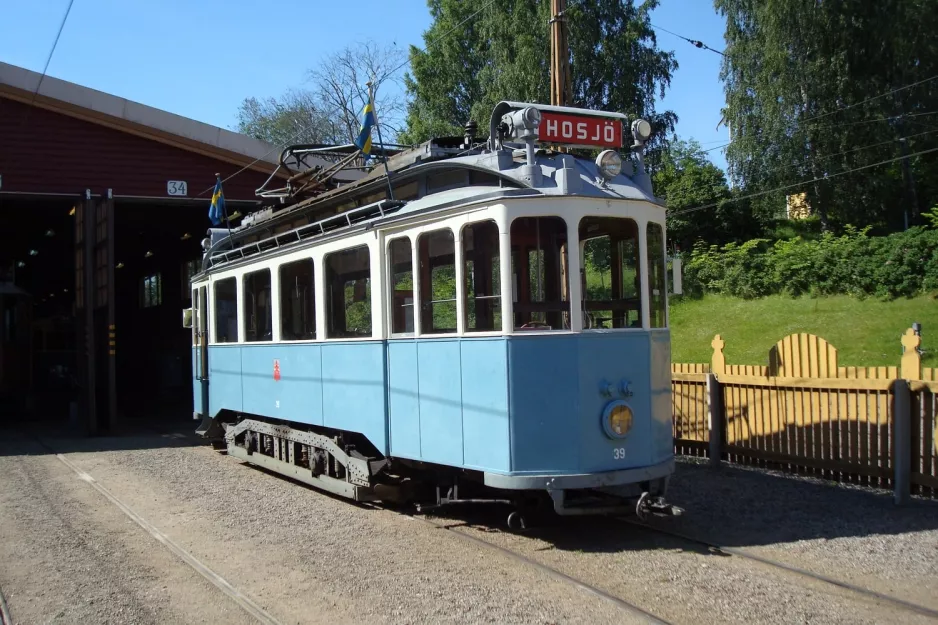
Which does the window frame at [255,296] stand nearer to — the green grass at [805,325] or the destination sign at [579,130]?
the destination sign at [579,130]

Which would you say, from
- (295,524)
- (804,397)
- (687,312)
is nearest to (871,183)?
(687,312)

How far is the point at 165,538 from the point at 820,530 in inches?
215

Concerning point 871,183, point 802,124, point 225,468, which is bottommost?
point 225,468

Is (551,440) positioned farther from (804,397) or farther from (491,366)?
(804,397)

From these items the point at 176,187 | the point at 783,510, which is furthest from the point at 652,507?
the point at 176,187

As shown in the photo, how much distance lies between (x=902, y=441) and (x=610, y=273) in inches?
135

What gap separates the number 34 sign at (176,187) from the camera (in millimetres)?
16688

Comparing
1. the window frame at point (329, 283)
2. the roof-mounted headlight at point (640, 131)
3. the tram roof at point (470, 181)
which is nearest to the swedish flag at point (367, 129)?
the tram roof at point (470, 181)

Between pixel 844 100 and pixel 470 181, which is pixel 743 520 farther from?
pixel 844 100

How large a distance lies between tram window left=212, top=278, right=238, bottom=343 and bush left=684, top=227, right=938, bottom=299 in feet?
53.8

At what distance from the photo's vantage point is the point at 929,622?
475cm

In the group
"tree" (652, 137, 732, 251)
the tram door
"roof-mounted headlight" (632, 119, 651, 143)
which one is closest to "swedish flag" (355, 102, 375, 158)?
"roof-mounted headlight" (632, 119, 651, 143)

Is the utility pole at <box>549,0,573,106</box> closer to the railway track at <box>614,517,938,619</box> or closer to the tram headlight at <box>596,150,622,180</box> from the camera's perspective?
the tram headlight at <box>596,150,622,180</box>

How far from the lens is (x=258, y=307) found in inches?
392
